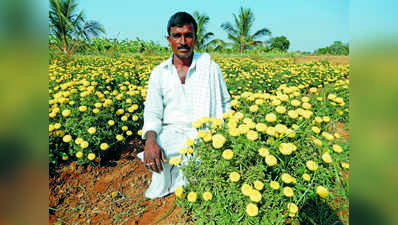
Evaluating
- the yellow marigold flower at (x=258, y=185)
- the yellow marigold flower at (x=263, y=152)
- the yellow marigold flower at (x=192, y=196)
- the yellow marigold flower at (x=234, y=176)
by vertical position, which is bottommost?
the yellow marigold flower at (x=192, y=196)

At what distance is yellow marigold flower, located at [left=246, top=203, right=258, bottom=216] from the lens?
0.90 metres

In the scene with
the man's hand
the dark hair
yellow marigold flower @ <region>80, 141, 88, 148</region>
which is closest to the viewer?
the man's hand

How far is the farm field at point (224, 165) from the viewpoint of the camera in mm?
1008

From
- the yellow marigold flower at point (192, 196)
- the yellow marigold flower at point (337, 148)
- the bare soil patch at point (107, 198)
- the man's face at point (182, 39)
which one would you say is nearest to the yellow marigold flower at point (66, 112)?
the bare soil patch at point (107, 198)

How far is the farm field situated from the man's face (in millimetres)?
602

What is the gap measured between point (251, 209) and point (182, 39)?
132cm

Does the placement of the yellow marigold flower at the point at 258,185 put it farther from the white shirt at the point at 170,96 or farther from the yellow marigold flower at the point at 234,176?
the white shirt at the point at 170,96

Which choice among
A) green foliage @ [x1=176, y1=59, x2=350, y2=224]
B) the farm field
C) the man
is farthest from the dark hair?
green foliage @ [x1=176, y1=59, x2=350, y2=224]

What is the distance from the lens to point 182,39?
165 cm

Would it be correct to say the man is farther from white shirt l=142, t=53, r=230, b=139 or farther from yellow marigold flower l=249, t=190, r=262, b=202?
yellow marigold flower l=249, t=190, r=262, b=202

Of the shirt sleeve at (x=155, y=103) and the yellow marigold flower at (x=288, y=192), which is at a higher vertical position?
the shirt sleeve at (x=155, y=103)

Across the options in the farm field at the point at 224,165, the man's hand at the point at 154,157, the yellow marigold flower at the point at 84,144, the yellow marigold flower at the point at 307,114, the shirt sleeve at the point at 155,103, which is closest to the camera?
the farm field at the point at 224,165

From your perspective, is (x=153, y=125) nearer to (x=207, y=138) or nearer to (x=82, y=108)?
(x=207, y=138)
